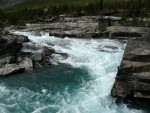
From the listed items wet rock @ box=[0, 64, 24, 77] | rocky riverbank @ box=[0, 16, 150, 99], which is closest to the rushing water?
wet rock @ box=[0, 64, 24, 77]

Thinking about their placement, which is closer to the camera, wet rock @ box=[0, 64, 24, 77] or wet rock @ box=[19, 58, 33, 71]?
wet rock @ box=[0, 64, 24, 77]

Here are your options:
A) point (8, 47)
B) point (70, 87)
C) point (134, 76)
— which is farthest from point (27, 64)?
point (134, 76)

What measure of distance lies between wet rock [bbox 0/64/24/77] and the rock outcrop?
48.0ft

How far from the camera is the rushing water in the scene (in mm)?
29812

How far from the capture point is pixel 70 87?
35344 millimetres

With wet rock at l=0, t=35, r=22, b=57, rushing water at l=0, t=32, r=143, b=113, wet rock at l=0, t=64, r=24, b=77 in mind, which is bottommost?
rushing water at l=0, t=32, r=143, b=113

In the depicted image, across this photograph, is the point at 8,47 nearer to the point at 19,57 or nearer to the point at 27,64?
the point at 19,57

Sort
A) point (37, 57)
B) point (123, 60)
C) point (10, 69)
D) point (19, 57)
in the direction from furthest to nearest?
point (19, 57)
point (37, 57)
point (10, 69)
point (123, 60)

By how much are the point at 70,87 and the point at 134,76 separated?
26.1ft

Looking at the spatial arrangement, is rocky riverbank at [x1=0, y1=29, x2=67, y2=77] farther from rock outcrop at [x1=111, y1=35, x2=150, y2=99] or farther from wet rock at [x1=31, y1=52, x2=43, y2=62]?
rock outcrop at [x1=111, y1=35, x2=150, y2=99]

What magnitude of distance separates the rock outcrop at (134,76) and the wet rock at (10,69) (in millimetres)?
14637

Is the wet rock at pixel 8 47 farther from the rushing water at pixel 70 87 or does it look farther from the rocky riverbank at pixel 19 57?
the rushing water at pixel 70 87

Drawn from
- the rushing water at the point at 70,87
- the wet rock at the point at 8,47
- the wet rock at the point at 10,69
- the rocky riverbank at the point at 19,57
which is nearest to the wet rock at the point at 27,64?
the rocky riverbank at the point at 19,57

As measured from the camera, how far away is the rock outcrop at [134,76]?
30.2 m
